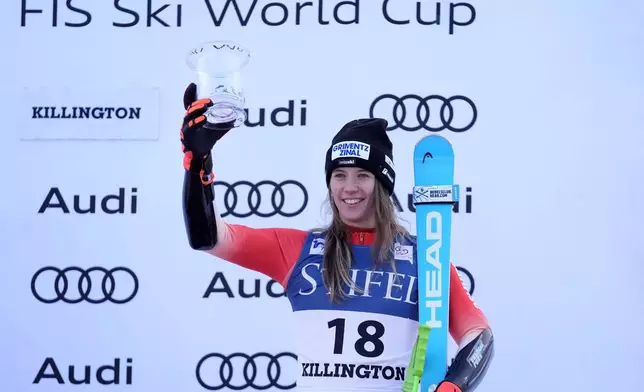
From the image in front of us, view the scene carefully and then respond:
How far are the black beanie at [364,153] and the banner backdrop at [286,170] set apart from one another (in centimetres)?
97

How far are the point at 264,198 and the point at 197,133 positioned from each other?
4.74ft

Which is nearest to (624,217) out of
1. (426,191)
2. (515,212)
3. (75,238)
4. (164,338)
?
(515,212)

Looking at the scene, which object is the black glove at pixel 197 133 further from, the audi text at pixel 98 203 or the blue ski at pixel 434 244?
the audi text at pixel 98 203

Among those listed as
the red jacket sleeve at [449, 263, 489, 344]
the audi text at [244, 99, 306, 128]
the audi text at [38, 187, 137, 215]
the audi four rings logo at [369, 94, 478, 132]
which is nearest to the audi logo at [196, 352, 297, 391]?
the audi text at [38, 187, 137, 215]

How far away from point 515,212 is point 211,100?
1.74m

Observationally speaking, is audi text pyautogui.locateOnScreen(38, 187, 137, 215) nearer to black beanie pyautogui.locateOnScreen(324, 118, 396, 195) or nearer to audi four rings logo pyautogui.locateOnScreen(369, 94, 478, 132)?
audi four rings logo pyautogui.locateOnScreen(369, 94, 478, 132)

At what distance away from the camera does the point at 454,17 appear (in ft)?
13.0

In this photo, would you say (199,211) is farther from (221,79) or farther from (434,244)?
(434,244)

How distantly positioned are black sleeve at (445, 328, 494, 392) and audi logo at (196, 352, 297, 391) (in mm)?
1407

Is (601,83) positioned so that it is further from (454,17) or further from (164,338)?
(164,338)

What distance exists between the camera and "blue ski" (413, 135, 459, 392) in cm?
268

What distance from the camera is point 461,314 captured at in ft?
9.17

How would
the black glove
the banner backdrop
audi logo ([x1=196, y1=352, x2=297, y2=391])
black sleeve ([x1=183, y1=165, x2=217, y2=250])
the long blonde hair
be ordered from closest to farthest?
the black glove → black sleeve ([x1=183, y1=165, x2=217, y2=250]) → the long blonde hair → the banner backdrop → audi logo ([x1=196, y1=352, x2=297, y2=391])

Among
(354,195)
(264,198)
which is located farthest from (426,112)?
(354,195)
